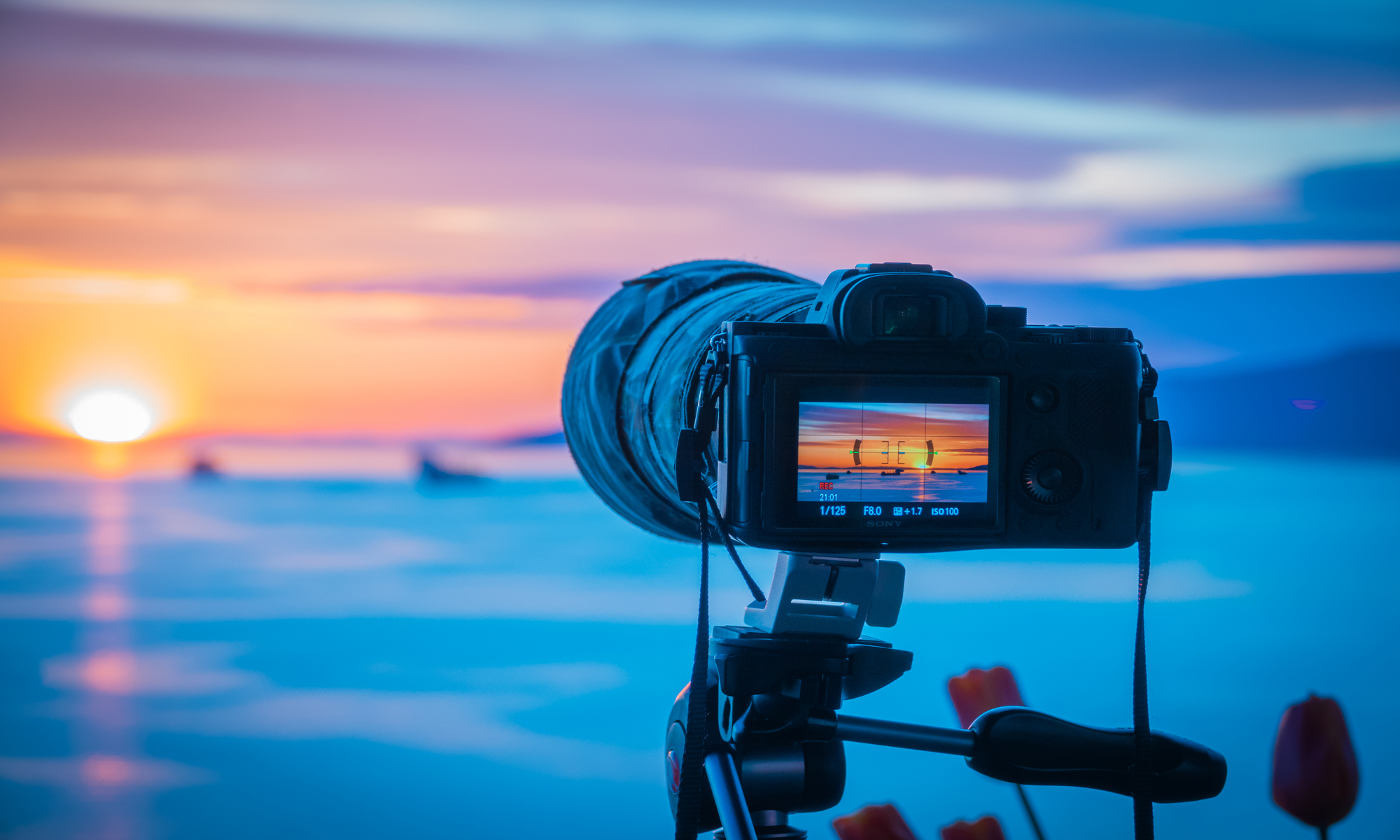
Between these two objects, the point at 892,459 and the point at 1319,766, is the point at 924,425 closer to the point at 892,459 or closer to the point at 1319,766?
the point at 892,459

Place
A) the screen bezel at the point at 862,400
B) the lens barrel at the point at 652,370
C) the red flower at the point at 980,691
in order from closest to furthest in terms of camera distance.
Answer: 1. the screen bezel at the point at 862,400
2. the lens barrel at the point at 652,370
3. the red flower at the point at 980,691

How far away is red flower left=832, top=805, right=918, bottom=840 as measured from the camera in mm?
887

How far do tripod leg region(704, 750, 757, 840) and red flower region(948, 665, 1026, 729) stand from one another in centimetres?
33

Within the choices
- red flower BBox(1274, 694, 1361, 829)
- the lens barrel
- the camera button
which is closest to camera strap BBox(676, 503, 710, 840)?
the lens barrel

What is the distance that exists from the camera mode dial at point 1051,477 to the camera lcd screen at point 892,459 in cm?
3

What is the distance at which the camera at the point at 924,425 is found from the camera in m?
0.63

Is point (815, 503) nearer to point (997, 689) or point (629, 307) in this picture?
point (629, 307)

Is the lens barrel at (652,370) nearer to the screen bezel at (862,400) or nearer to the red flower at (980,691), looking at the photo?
the screen bezel at (862,400)

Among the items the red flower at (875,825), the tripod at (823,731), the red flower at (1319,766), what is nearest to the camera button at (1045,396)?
the tripod at (823,731)

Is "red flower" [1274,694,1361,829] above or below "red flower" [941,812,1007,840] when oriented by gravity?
above

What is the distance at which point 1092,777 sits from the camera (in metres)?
0.70

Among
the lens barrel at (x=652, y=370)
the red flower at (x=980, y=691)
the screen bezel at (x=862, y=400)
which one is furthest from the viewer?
the red flower at (x=980, y=691)

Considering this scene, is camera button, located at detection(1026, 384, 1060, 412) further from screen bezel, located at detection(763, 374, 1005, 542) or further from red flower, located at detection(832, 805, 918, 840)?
red flower, located at detection(832, 805, 918, 840)

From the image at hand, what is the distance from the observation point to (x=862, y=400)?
0.63 meters
